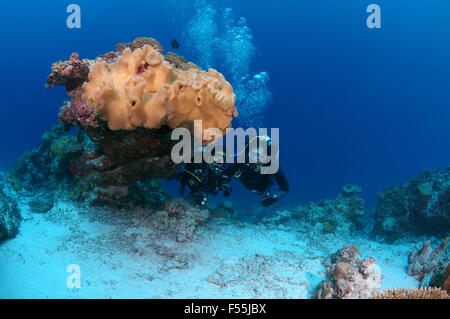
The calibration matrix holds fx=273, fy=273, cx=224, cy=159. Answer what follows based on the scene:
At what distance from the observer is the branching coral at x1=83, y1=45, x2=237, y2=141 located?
3404 millimetres

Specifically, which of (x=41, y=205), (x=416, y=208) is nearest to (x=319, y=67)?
(x=416, y=208)

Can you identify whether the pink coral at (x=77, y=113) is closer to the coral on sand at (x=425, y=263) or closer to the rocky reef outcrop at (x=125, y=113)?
the rocky reef outcrop at (x=125, y=113)

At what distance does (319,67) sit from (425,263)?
82.2 meters

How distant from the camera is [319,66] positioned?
3054 inches

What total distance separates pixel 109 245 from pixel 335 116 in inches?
3620

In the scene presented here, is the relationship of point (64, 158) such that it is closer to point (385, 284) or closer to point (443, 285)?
point (385, 284)

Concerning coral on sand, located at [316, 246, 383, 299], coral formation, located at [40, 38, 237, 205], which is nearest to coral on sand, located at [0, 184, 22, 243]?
coral formation, located at [40, 38, 237, 205]

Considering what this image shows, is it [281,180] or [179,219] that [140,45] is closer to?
[179,219]

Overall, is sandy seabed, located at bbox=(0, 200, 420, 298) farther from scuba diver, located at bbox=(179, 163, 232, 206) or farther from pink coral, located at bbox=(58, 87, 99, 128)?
pink coral, located at bbox=(58, 87, 99, 128)

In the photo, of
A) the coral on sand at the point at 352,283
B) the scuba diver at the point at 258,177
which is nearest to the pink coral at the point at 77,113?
the scuba diver at the point at 258,177

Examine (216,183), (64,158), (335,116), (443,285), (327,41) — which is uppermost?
(327,41)

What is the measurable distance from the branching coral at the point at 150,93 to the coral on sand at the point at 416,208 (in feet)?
24.2

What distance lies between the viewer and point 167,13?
6919 cm
